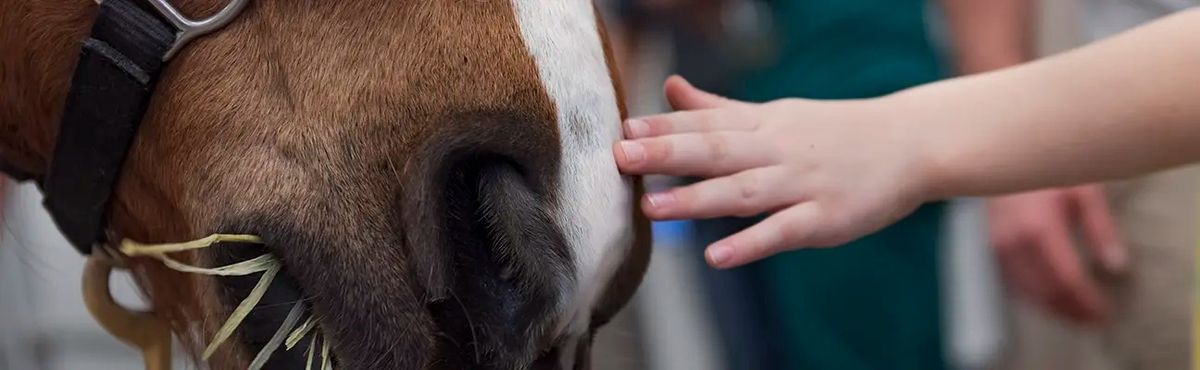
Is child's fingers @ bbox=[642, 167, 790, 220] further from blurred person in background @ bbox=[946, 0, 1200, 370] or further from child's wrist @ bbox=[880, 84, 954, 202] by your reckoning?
blurred person in background @ bbox=[946, 0, 1200, 370]

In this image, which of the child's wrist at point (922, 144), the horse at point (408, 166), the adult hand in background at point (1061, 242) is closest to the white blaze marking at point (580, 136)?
the horse at point (408, 166)

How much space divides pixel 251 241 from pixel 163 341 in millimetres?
223

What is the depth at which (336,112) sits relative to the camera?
0.45m

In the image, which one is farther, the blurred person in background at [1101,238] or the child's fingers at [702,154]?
the blurred person in background at [1101,238]

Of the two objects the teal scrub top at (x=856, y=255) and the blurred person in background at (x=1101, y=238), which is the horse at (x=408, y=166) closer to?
the teal scrub top at (x=856, y=255)

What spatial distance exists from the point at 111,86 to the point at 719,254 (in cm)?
33

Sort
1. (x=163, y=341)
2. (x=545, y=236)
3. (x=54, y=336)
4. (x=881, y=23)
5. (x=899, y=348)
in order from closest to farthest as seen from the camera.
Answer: (x=545, y=236), (x=163, y=341), (x=881, y=23), (x=899, y=348), (x=54, y=336)

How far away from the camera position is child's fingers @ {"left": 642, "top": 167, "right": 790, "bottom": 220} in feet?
1.76

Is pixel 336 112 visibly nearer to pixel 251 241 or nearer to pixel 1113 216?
pixel 251 241

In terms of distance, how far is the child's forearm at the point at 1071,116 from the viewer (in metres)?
0.52

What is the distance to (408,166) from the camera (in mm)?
437

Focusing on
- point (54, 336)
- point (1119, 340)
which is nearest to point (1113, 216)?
point (1119, 340)

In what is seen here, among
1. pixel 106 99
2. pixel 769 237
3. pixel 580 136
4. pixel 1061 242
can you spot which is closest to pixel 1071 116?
pixel 769 237

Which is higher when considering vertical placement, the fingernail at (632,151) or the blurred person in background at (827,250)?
the fingernail at (632,151)
